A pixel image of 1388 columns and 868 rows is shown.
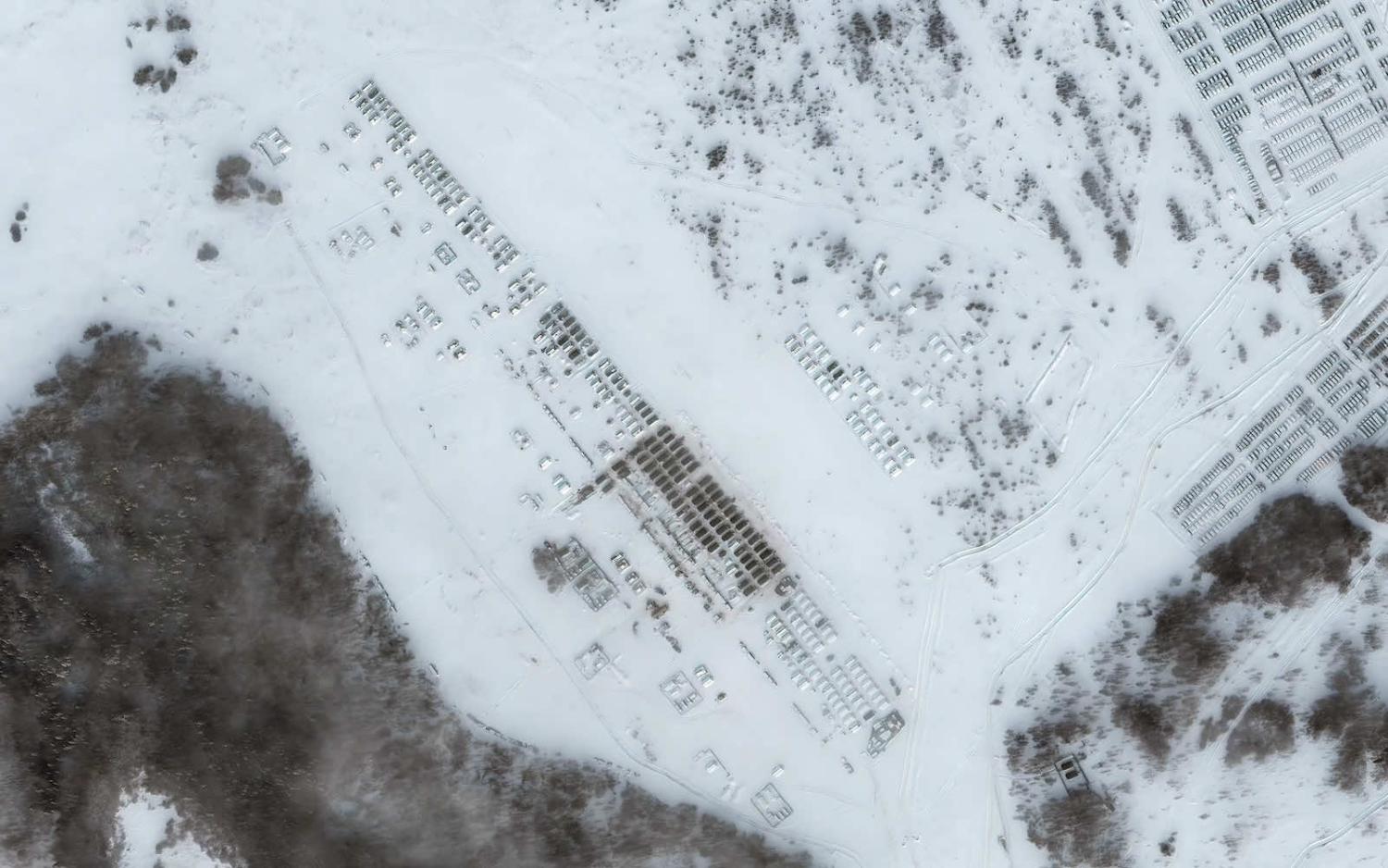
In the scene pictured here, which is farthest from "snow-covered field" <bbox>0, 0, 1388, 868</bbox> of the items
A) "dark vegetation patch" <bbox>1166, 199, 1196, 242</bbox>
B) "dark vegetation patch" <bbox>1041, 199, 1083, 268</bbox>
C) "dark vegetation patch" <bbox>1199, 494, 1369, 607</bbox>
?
"dark vegetation patch" <bbox>1199, 494, 1369, 607</bbox>

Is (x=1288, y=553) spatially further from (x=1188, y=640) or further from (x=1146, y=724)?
(x=1146, y=724)

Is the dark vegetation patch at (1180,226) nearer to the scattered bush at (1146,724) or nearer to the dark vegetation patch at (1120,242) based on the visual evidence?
the dark vegetation patch at (1120,242)

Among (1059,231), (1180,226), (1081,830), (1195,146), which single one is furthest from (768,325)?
(1081,830)

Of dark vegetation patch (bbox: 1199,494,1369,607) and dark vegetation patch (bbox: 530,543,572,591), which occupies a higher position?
dark vegetation patch (bbox: 530,543,572,591)

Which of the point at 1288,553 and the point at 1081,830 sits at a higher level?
the point at 1288,553

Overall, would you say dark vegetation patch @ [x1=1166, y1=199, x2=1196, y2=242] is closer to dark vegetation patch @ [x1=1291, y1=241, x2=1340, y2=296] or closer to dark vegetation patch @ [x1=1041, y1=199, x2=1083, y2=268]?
dark vegetation patch @ [x1=1041, y1=199, x2=1083, y2=268]

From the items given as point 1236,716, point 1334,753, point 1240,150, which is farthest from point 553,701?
point 1240,150
